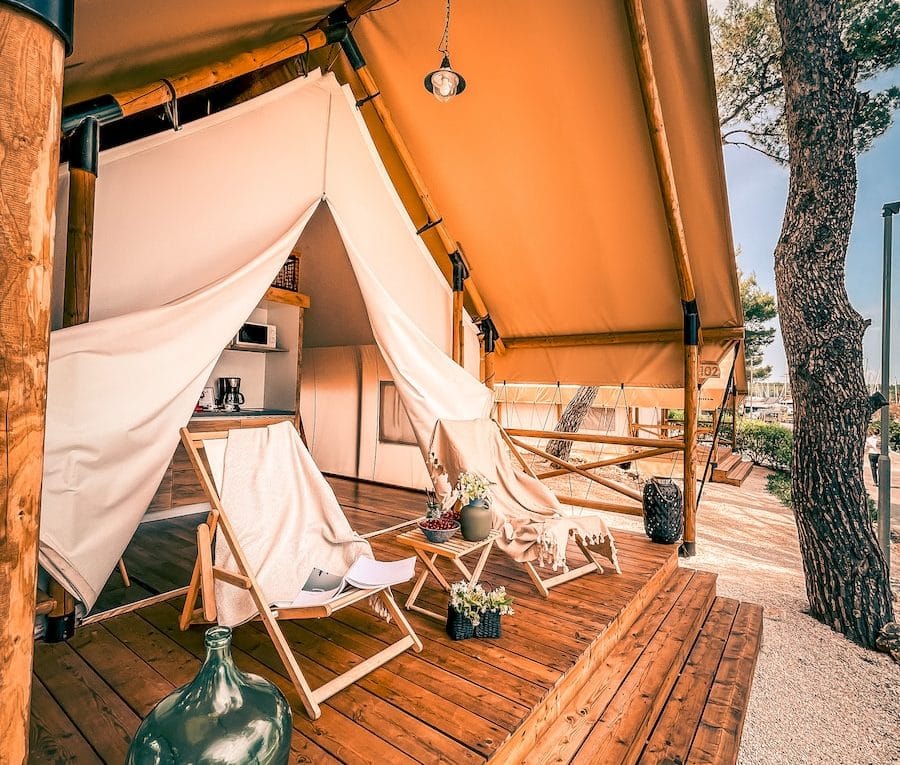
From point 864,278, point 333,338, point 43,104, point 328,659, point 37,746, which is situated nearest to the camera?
point 43,104

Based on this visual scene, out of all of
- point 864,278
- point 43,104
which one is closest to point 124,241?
point 43,104

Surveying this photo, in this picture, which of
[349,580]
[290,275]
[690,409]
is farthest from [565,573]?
[290,275]

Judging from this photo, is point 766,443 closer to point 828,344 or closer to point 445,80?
point 828,344

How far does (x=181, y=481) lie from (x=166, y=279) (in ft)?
8.05

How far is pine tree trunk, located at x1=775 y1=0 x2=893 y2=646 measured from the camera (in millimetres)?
3801

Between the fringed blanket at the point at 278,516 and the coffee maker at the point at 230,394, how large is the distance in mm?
2544

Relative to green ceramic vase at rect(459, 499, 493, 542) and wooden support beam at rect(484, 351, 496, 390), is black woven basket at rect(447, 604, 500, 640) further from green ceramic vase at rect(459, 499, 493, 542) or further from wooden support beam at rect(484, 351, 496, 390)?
wooden support beam at rect(484, 351, 496, 390)

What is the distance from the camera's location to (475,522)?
107 inches

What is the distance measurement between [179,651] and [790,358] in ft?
15.4

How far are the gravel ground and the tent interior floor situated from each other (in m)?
0.37

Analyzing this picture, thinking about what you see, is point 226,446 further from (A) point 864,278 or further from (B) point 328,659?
(A) point 864,278

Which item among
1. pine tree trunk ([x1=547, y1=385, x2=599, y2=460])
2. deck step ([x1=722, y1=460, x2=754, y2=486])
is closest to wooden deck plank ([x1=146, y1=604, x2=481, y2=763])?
pine tree trunk ([x1=547, y1=385, x2=599, y2=460])

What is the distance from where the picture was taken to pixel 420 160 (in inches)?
180

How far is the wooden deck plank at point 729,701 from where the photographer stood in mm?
1938
